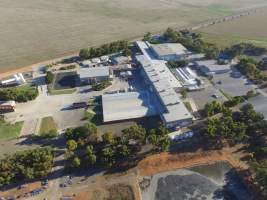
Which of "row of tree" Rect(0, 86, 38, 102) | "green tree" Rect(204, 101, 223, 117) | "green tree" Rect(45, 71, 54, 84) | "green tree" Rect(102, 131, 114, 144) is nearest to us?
"green tree" Rect(102, 131, 114, 144)

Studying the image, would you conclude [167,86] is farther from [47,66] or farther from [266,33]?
[266,33]

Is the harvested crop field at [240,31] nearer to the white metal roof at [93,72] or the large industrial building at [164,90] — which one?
the large industrial building at [164,90]

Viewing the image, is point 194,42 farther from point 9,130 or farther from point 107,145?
point 9,130

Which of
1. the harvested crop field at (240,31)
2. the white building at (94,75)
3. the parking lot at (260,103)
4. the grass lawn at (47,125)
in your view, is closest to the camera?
the grass lawn at (47,125)

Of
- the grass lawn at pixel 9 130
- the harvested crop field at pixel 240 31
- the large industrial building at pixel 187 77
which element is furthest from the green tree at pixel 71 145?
the harvested crop field at pixel 240 31

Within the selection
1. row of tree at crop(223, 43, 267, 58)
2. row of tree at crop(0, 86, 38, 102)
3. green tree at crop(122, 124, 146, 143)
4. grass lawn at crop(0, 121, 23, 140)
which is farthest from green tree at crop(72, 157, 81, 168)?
row of tree at crop(223, 43, 267, 58)

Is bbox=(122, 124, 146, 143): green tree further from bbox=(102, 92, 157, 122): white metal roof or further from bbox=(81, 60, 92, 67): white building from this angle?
bbox=(81, 60, 92, 67): white building
